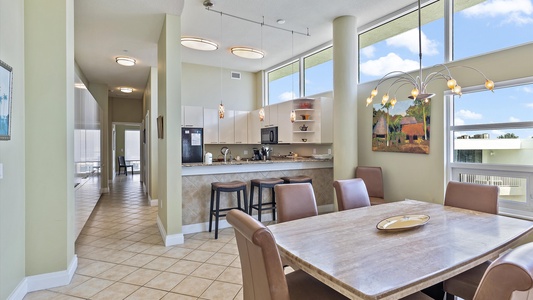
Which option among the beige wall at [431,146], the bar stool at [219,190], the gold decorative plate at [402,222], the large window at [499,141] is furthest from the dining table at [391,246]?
the bar stool at [219,190]

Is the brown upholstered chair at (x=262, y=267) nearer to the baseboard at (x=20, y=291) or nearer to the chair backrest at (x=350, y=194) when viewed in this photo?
the chair backrest at (x=350, y=194)

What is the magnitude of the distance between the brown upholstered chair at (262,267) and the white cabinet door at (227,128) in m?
5.29

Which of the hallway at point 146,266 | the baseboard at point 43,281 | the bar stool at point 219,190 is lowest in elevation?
the hallway at point 146,266

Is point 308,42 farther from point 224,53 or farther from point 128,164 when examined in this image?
point 128,164

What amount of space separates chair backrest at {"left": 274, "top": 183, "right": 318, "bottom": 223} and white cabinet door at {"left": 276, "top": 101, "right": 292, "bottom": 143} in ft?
10.9

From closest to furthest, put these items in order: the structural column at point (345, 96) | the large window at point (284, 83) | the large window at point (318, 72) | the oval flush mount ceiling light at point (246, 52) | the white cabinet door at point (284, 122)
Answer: the structural column at point (345, 96)
the oval flush mount ceiling light at point (246, 52)
the large window at point (318, 72)
the white cabinet door at point (284, 122)
the large window at point (284, 83)

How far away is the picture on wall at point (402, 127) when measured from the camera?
3.89 metres

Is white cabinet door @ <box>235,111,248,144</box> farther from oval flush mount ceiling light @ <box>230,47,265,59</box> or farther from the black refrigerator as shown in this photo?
oval flush mount ceiling light @ <box>230,47,265,59</box>

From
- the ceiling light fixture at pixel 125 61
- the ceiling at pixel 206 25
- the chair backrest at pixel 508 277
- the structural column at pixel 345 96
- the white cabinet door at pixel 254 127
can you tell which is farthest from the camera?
the white cabinet door at pixel 254 127

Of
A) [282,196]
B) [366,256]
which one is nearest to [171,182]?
[282,196]

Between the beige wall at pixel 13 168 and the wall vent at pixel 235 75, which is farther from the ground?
the wall vent at pixel 235 75

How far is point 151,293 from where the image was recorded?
2.45 metres

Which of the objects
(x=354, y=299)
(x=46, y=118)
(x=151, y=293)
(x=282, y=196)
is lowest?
(x=151, y=293)

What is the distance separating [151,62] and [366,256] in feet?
18.8
